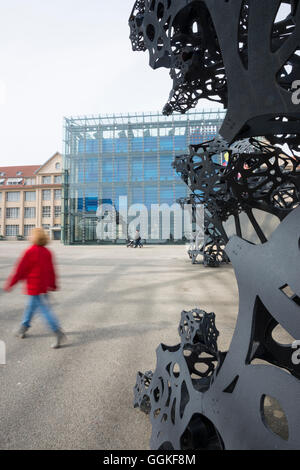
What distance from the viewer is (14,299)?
532 cm

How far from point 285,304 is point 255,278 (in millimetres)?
159

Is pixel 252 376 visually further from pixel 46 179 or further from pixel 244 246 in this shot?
pixel 46 179

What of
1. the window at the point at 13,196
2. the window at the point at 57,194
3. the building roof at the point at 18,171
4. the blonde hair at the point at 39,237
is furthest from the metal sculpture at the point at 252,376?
the building roof at the point at 18,171

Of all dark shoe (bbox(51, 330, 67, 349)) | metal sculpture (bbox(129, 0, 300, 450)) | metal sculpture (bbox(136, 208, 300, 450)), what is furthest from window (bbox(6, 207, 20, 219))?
metal sculpture (bbox(136, 208, 300, 450))

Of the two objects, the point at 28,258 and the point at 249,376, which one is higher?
the point at 28,258

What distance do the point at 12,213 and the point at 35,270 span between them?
50.6 meters

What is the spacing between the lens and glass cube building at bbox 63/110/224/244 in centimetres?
3031

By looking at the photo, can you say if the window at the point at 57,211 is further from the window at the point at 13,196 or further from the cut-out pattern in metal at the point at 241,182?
the cut-out pattern in metal at the point at 241,182

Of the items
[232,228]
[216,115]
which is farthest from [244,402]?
[216,115]

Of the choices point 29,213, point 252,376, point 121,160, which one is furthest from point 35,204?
point 252,376

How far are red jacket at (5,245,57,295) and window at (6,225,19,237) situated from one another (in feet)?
161

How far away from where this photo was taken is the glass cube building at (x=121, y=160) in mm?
30312

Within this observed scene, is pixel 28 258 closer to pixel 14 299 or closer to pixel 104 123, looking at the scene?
pixel 14 299

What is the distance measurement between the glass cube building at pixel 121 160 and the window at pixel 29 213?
19998 millimetres
